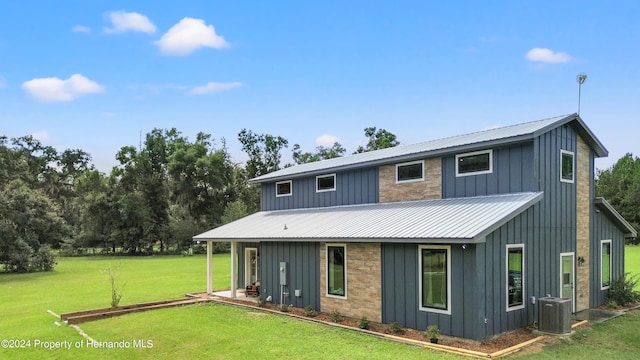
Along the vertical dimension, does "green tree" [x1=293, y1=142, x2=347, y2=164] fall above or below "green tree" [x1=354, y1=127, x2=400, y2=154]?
below

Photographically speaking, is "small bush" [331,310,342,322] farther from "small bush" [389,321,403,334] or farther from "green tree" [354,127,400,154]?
"green tree" [354,127,400,154]

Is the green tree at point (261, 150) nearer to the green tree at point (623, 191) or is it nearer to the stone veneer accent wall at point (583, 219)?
the green tree at point (623, 191)

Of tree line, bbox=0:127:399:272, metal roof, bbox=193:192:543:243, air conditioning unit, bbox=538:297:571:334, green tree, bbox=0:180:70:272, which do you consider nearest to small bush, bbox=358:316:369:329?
metal roof, bbox=193:192:543:243

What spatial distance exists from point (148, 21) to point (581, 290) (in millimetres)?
17029

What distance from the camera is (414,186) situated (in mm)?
13711

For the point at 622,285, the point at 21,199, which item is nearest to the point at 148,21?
the point at 622,285

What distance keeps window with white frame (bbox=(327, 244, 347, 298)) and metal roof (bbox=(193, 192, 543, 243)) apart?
55 cm

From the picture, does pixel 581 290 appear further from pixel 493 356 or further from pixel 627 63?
pixel 627 63

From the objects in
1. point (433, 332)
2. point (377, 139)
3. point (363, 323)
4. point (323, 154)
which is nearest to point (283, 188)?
point (363, 323)

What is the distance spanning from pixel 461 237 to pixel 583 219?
21.2 ft

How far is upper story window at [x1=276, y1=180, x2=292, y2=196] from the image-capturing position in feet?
61.4

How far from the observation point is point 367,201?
15133 millimetres

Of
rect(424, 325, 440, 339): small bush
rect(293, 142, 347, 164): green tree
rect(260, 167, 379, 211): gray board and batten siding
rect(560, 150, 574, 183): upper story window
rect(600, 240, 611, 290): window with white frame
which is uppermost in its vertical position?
rect(293, 142, 347, 164): green tree

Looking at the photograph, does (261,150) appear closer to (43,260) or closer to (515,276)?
(43,260)
